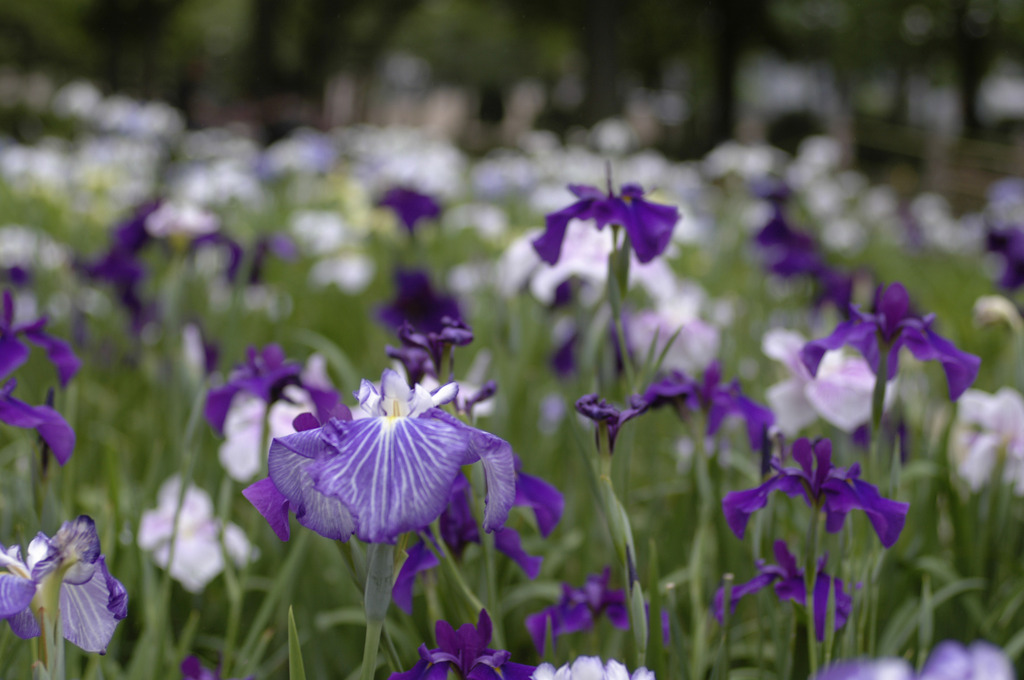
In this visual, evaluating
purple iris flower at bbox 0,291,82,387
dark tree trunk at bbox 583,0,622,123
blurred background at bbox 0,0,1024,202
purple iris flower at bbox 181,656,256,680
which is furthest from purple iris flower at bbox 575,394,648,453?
dark tree trunk at bbox 583,0,622,123

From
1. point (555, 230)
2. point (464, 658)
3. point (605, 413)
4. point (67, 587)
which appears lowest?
point (464, 658)

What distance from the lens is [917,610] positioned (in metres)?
1.58

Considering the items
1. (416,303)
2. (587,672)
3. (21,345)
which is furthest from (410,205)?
(587,672)

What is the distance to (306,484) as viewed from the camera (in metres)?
0.84

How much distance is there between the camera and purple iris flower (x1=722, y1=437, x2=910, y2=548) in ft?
3.41

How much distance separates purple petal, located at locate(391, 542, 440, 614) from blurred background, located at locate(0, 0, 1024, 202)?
29.4 ft

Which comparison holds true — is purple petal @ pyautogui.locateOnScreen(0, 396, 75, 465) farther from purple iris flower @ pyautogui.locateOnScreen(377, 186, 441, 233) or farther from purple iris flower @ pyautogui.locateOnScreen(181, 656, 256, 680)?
purple iris flower @ pyautogui.locateOnScreen(377, 186, 441, 233)

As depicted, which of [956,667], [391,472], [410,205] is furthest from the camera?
[410,205]

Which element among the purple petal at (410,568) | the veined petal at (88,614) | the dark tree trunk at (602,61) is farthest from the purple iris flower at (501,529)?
the dark tree trunk at (602,61)

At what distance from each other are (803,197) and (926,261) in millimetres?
2240

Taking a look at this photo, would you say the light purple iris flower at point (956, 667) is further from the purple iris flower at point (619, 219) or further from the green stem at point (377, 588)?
the purple iris flower at point (619, 219)

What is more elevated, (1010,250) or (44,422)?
(44,422)

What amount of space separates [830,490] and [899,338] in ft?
1.04

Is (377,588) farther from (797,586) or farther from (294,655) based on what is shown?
(797,586)
